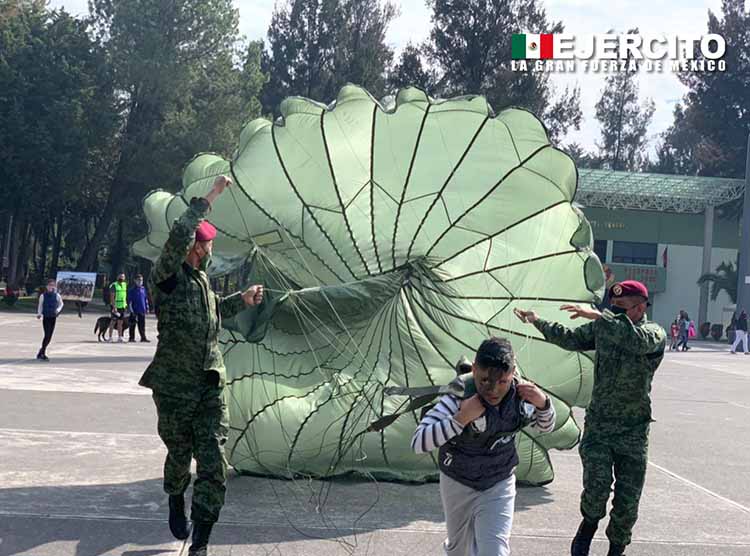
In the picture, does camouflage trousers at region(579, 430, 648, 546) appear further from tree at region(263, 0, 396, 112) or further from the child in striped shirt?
tree at region(263, 0, 396, 112)

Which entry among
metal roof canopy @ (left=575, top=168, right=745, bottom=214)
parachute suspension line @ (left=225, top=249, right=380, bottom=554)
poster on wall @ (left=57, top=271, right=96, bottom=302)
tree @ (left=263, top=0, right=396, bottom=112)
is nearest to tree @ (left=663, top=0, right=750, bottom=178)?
metal roof canopy @ (left=575, top=168, right=745, bottom=214)

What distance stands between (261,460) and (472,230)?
2.36 meters

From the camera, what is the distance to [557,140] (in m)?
53.3

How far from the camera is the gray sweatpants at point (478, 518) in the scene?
4270 mm

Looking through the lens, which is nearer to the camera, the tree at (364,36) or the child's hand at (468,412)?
the child's hand at (468,412)

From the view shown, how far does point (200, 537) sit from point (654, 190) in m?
53.3

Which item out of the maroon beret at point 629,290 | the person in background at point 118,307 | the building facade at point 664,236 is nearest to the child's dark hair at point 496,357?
the maroon beret at point 629,290

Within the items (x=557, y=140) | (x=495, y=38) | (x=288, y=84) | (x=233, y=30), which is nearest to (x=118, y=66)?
(x=233, y=30)

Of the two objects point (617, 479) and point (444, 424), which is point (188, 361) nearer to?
point (444, 424)

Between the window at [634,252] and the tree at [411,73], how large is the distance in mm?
15862

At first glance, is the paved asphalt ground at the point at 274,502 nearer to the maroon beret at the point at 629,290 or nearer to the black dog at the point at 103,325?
the maroon beret at the point at 629,290

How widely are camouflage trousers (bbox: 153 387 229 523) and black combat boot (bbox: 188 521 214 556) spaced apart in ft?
0.24

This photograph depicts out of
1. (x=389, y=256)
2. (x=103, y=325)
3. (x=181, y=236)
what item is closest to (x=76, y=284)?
(x=103, y=325)

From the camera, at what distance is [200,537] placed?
5215 millimetres
